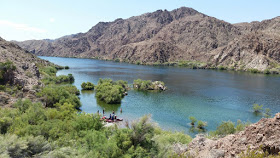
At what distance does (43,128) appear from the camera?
2008cm

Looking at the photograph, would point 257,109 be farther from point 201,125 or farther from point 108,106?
point 108,106

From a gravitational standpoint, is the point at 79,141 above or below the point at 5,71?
below

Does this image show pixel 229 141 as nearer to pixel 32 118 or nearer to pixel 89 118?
pixel 89 118

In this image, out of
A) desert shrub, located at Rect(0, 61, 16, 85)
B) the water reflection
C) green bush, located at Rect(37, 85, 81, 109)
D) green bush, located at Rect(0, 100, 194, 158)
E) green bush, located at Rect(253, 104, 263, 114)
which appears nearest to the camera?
green bush, located at Rect(0, 100, 194, 158)

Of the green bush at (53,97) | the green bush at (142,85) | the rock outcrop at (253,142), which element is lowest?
the green bush at (142,85)

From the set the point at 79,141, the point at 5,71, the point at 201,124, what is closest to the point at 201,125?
the point at 201,124

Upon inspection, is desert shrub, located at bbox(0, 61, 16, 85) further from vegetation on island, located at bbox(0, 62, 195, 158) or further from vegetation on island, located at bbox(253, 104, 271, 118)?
vegetation on island, located at bbox(253, 104, 271, 118)

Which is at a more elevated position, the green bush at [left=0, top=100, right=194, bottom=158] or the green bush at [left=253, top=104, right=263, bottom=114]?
the green bush at [left=0, top=100, right=194, bottom=158]

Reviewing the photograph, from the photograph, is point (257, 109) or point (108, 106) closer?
point (257, 109)

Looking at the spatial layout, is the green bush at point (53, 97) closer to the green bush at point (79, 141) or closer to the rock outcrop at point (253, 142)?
the green bush at point (79, 141)

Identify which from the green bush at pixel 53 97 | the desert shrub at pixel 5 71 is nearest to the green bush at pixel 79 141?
the green bush at pixel 53 97

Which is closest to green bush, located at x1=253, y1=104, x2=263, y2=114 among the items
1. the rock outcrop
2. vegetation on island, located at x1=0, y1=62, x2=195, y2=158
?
vegetation on island, located at x1=0, y1=62, x2=195, y2=158

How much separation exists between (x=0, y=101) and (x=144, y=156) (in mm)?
27045

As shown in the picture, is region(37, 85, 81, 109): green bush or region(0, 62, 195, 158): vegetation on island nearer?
region(0, 62, 195, 158): vegetation on island
